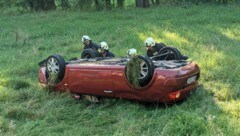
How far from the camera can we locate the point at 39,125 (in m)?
6.84

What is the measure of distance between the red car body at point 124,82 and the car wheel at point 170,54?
801 mm

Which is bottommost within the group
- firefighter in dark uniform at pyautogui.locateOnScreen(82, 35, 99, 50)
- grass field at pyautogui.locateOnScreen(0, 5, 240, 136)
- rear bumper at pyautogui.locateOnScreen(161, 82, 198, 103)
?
grass field at pyautogui.locateOnScreen(0, 5, 240, 136)

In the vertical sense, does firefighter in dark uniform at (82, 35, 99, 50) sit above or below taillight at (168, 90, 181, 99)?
above

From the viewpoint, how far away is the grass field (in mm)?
6543

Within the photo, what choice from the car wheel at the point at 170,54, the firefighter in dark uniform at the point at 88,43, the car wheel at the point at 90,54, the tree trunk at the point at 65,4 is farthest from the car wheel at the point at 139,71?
the tree trunk at the point at 65,4

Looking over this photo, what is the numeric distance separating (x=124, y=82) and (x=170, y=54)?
1.60m

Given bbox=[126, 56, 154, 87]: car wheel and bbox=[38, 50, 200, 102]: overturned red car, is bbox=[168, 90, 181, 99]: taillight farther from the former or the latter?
bbox=[126, 56, 154, 87]: car wheel

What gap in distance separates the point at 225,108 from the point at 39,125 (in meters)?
2.93

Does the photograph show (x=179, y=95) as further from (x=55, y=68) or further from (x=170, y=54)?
(x=55, y=68)

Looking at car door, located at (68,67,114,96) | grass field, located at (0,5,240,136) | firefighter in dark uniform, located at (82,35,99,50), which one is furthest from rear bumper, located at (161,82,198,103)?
firefighter in dark uniform, located at (82,35,99,50)

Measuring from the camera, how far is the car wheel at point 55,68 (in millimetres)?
8547

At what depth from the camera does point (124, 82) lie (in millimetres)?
7484

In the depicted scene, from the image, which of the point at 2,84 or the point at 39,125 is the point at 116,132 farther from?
the point at 2,84

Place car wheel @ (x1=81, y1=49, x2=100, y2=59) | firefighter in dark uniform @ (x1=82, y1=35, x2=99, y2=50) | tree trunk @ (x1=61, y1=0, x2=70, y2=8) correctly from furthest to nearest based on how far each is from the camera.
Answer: tree trunk @ (x1=61, y1=0, x2=70, y2=8) < firefighter in dark uniform @ (x1=82, y1=35, x2=99, y2=50) < car wheel @ (x1=81, y1=49, x2=100, y2=59)
